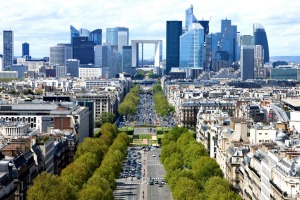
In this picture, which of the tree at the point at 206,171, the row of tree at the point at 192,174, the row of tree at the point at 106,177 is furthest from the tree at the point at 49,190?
the tree at the point at 206,171

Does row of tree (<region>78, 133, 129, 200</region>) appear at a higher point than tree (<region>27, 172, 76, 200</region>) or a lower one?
lower

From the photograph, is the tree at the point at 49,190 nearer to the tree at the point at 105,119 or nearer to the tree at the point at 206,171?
the tree at the point at 206,171

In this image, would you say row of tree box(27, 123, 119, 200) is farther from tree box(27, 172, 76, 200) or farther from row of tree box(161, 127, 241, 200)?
row of tree box(161, 127, 241, 200)

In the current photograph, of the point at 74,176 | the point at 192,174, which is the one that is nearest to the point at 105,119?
the point at 192,174

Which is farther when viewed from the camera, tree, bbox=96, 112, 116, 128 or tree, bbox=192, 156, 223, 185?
tree, bbox=96, 112, 116, 128

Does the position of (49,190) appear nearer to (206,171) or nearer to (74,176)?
(74,176)

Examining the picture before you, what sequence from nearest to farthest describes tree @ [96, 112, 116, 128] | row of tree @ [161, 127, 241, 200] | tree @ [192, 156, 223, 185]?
row of tree @ [161, 127, 241, 200] → tree @ [192, 156, 223, 185] → tree @ [96, 112, 116, 128]

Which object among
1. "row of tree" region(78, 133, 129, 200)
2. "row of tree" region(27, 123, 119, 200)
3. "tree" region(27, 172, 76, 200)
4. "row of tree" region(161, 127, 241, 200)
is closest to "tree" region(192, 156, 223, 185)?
"row of tree" region(161, 127, 241, 200)
